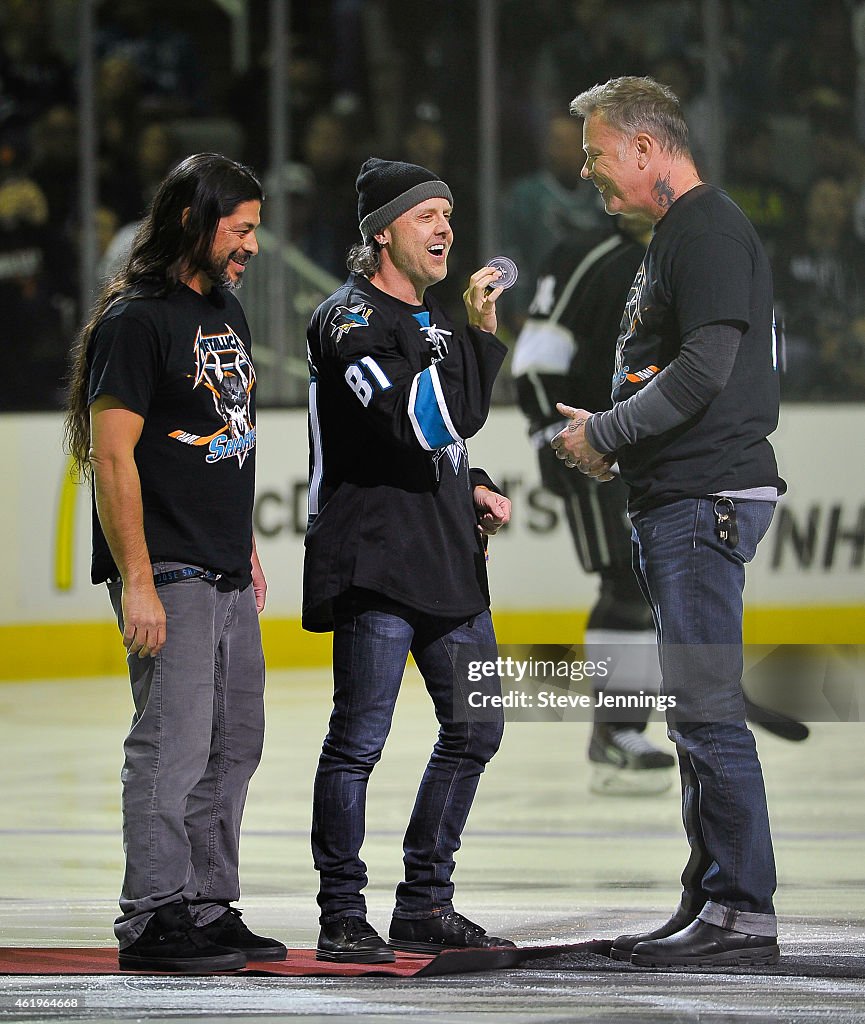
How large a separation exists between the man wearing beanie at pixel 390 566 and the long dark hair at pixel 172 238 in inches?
10.2

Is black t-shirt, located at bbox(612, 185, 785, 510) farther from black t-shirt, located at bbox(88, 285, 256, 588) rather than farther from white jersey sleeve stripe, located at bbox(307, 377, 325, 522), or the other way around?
black t-shirt, located at bbox(88, 285, 256, 588)

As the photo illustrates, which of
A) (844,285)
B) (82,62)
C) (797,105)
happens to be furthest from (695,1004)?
(82,62)

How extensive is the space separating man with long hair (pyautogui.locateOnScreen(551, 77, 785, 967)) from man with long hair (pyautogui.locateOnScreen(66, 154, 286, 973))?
0.70 meters

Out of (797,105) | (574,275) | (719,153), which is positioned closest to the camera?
(574,275)

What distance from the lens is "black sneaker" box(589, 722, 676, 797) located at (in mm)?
6016

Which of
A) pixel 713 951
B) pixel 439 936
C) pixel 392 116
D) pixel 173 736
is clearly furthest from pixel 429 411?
pixel 392 116

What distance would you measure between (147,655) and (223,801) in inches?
14.0

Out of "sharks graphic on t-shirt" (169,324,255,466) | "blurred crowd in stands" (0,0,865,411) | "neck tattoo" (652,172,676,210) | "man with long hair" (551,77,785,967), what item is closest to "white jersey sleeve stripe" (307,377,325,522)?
"sharks graphic on t-shirt" (169,324,255,466)

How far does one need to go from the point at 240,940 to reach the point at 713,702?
3.26ft

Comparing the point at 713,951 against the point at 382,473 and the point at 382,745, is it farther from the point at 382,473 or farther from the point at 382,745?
the point at 382,473

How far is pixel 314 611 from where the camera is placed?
12.6ft

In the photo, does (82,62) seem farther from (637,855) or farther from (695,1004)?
(695,1004)

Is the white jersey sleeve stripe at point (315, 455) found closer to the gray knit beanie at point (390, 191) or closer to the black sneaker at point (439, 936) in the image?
the gray knit beanie at point (390, 191)

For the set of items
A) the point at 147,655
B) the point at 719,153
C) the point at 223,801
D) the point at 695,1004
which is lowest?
the point at 695,1004
